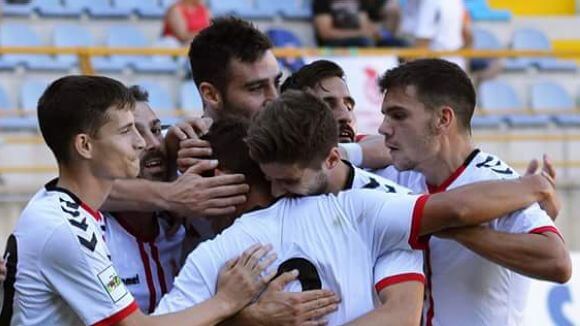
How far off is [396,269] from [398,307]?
0.36 ft

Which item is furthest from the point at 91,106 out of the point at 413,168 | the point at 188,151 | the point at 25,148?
the point at 25,148

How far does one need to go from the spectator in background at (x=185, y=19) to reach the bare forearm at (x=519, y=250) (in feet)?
26.7

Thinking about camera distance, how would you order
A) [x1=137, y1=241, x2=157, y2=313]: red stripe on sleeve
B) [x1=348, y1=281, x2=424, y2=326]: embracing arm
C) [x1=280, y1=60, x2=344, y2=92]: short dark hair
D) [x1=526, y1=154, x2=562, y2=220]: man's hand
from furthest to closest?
1. [x1=280, y1=60, x2=344, y2=92]: short dark hair
2. [x1=137, y1=241, x2=157, y2=313]: red stripe on sleeve
3. [x1=526, y1=154, x2=562, y2=220]: man's hand
4. [x1=348, y1=281, x2=424, y2=326]: embracing arm

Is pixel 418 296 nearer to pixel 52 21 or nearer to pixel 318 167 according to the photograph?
pixel 318 167

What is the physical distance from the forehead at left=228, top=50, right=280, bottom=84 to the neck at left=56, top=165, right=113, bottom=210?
0.77 m

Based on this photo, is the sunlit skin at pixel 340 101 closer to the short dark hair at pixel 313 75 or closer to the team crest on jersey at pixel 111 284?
the short dark hair at pixel 313 75

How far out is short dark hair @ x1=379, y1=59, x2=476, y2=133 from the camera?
13.2 feet

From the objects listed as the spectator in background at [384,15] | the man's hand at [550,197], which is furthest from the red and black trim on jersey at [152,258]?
the spectator in background at [384,15]

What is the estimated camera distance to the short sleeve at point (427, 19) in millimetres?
12000

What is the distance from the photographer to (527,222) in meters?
3.83

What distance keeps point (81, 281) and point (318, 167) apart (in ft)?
2.40

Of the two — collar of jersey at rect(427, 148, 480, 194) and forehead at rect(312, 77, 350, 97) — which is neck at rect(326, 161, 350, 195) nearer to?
collar of jersey at rect(427, 148, 480, 194)

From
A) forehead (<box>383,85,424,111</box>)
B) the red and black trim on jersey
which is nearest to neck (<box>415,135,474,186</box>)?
forehead (<box>383,85,424,111</box>)

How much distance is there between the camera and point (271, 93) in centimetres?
445
